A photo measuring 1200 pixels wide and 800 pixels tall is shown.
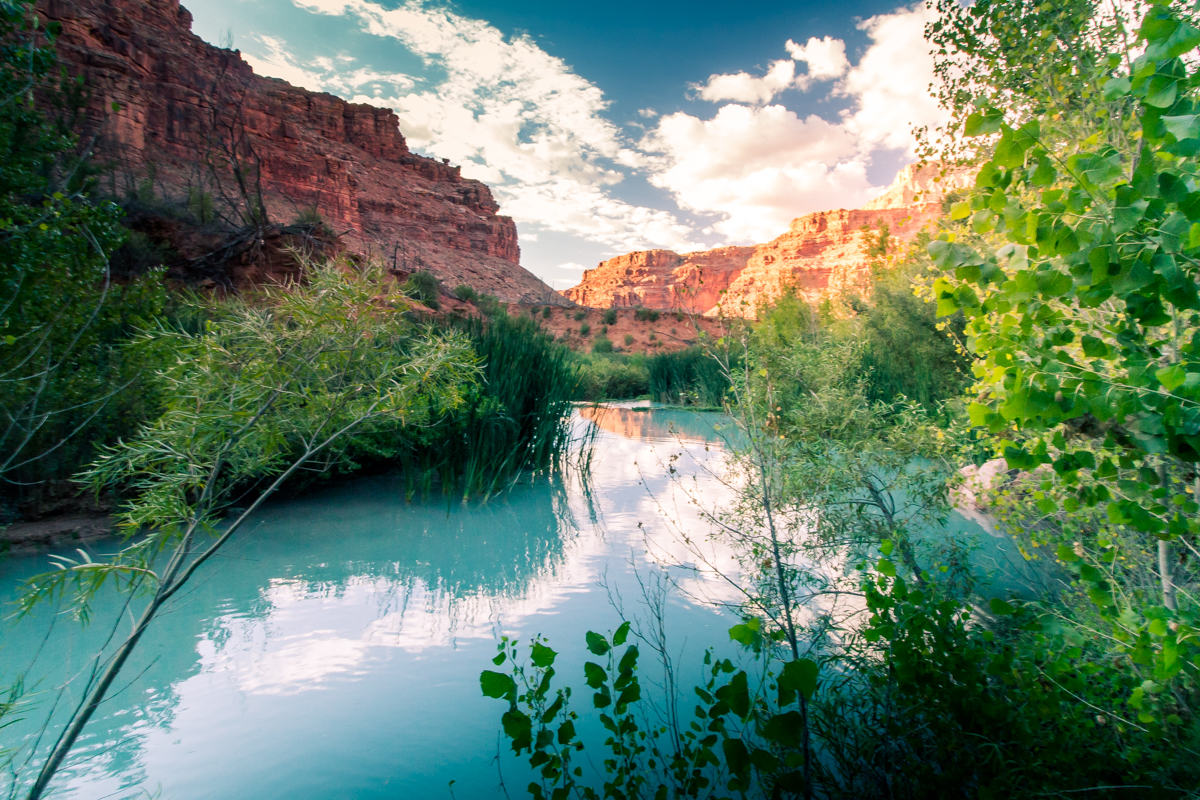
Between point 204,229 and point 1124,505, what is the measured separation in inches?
523

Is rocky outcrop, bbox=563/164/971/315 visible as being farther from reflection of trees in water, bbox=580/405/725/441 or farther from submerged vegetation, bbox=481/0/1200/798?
submerged vegetation, bbox=481/0/1200/798

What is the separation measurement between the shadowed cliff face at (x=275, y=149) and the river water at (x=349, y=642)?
7639 mm

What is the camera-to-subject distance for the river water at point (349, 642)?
2.00 metres

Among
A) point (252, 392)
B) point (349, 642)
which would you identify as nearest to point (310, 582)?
point (349, 642)

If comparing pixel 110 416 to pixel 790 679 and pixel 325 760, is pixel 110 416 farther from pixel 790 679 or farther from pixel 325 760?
pixel 790 679

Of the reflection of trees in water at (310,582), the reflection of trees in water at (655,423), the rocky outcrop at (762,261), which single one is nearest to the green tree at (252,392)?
the reflection of trees in water at (310,582)

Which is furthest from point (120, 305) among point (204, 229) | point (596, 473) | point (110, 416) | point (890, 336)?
point (890, 336)

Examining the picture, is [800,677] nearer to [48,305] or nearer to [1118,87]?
[1118,87]

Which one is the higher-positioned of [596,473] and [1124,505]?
[1124,505]

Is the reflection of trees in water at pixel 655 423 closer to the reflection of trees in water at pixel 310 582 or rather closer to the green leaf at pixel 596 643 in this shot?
the reflection of trees in water at pixel 310 582

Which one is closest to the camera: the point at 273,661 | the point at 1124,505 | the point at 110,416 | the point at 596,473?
the point at 1124,505

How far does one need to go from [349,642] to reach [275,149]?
2002 inches

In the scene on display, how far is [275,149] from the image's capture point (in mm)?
41656

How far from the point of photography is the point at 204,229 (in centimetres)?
1021
